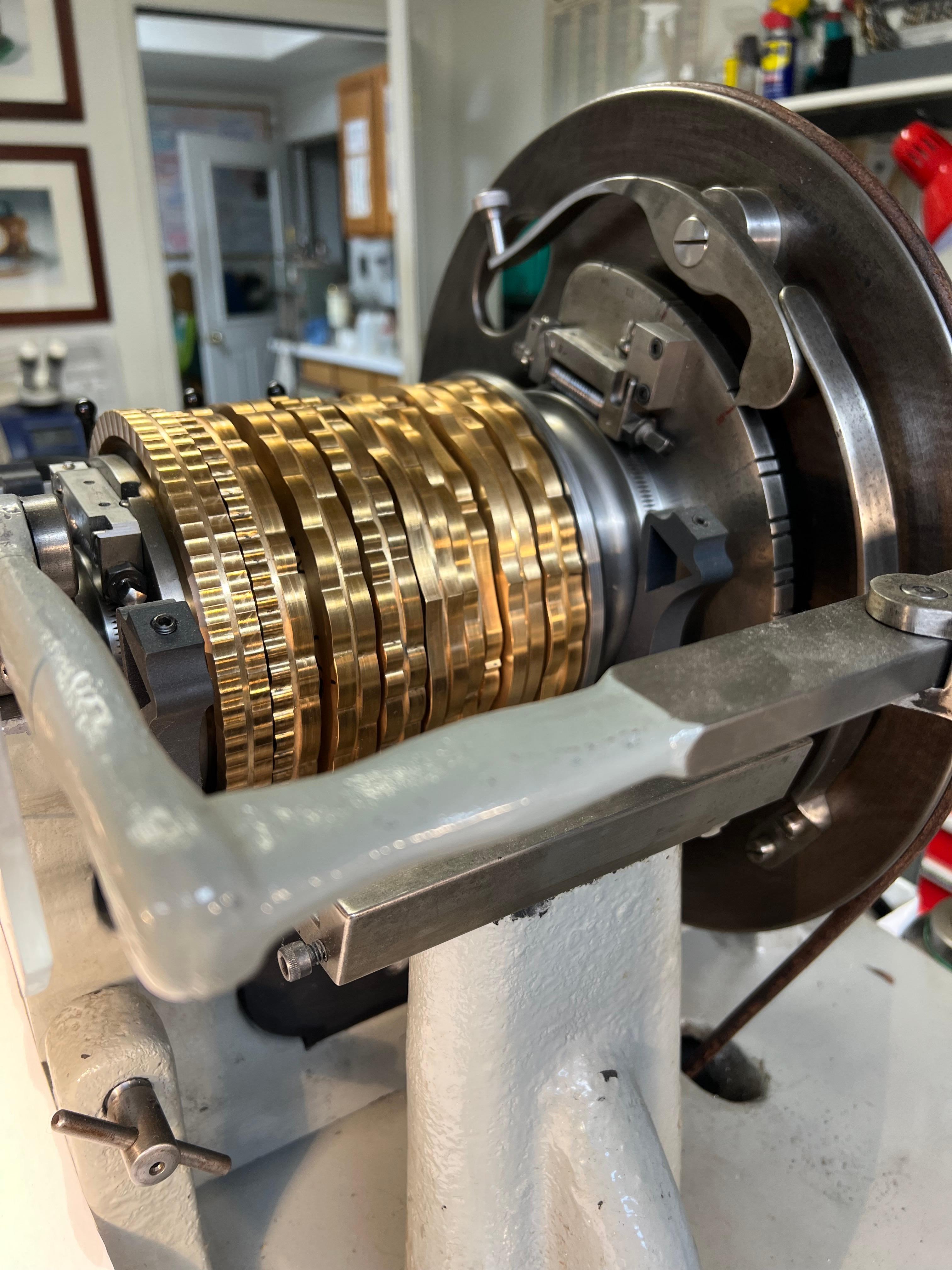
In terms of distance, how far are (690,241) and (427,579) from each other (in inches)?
12.5

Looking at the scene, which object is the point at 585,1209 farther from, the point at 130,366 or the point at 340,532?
the point at 130,366

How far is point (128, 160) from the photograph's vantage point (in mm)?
2324

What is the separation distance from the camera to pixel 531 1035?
657 mm

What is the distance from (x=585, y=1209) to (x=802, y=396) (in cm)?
60

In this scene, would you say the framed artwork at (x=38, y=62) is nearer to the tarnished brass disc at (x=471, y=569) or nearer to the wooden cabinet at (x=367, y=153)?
the wooden cabinet at (x=367, y=153)

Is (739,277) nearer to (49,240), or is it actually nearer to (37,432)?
(37,432)

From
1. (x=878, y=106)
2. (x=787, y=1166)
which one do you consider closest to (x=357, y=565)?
(x=787, y=1166)

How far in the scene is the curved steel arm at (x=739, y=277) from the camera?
64 cm

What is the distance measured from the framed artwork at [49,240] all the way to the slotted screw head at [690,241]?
2.12m

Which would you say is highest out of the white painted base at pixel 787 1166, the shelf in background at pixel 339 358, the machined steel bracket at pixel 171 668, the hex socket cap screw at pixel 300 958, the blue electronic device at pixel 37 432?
the machined steel bracket at pixel 171 668

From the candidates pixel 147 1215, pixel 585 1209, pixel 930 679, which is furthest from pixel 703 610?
pixel 147 1215

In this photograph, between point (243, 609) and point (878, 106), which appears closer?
point (243, 609)

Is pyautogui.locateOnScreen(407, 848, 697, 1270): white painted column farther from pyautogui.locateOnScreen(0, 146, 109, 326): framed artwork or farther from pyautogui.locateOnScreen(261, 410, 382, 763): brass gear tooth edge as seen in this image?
pyautogui.locateOnScreen(0, 146, 109, 326): framed artwork

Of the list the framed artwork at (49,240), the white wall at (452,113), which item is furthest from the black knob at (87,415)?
the framed artwork at (49,240)
